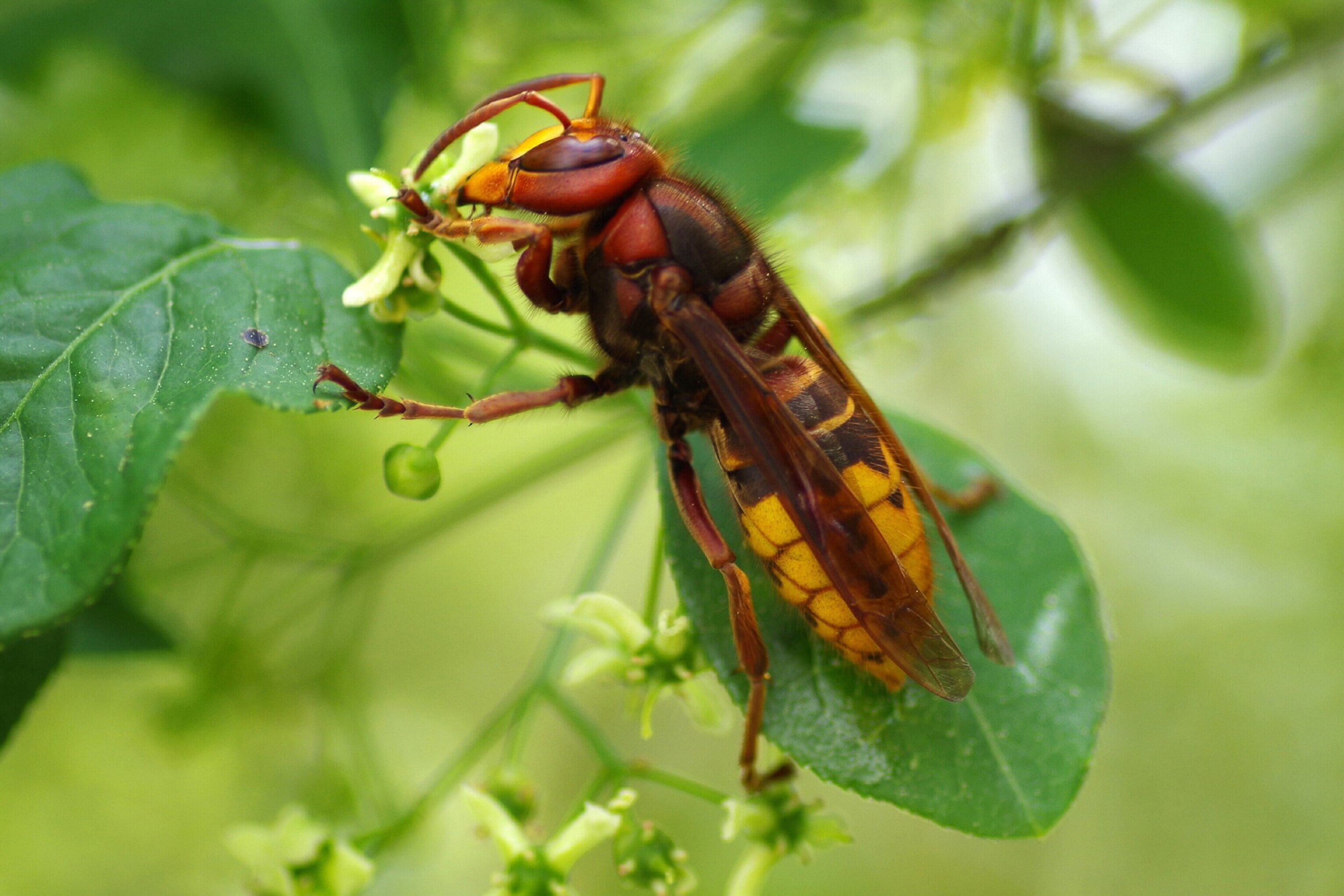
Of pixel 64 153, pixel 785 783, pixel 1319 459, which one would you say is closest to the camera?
pixel 785 783

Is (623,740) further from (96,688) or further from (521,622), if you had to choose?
(96,688)

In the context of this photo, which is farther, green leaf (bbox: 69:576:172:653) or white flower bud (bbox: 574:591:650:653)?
green leaf (bbox: 69:576:172:653)

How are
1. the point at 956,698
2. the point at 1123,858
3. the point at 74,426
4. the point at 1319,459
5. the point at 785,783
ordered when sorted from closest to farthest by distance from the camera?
the point at 74,426
the point at 956,698
the point at 785,783
the point at 1319,459
the point at 1123,858

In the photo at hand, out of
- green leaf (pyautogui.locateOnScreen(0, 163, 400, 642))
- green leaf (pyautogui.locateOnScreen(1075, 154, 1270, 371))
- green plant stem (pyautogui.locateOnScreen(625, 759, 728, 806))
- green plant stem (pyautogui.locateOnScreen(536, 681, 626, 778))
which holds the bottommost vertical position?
green leaf (pyautogui.locateOnScreen(1075, 154, 1270, 371))

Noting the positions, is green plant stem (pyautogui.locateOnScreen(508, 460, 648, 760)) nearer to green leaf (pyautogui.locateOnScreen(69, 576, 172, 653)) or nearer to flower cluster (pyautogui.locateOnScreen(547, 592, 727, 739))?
flower cluster (pyautogui.locateOnScreen(547, 592, 727, 739))

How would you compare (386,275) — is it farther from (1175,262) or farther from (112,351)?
(1175,262)

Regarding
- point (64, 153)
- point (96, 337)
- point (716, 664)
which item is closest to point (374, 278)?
point (96, 337)

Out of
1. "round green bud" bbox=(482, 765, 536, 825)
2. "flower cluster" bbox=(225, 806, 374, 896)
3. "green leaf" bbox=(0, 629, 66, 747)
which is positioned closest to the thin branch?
"round green bud" bbox=(482, 765, 536, 825)
